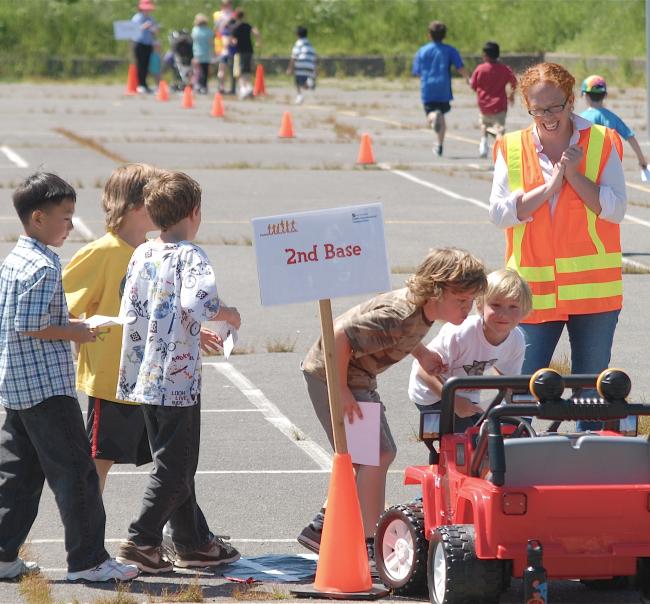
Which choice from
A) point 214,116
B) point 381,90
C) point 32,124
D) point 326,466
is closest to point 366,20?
point 381,90

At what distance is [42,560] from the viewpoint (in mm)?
6691

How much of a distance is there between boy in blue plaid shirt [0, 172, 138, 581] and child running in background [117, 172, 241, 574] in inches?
8.8

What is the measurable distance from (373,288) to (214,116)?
29.3 meters

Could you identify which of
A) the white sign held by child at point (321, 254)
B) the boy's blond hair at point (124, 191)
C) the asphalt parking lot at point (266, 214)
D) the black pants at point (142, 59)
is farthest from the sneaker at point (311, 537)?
the black pants at point (142, 59)

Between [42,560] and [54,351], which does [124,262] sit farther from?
[42,560]

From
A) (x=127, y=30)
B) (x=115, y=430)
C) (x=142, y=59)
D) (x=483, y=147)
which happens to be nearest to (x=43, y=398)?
(x=115, y=430)

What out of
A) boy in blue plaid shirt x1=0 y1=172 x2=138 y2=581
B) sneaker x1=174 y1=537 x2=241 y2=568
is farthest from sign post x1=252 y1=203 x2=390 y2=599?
boy in blue plaid shirt x1=0 y1=172 x2=138 y2=581

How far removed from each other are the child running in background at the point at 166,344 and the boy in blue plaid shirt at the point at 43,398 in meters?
0.22

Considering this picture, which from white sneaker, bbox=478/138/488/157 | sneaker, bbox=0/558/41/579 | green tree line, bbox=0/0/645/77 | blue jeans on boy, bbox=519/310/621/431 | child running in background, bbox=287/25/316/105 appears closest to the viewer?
sneaker, bbox=0/558/41/579

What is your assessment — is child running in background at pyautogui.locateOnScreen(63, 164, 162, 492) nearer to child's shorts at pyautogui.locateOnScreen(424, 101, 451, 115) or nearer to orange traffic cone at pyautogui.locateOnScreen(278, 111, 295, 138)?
child's shorts at pyautogui.locateOnScreen(424, 101, 451, 115)

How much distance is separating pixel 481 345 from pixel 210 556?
56.6 inches

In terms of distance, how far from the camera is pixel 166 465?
6.39m

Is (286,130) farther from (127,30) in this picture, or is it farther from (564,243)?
(564,243)

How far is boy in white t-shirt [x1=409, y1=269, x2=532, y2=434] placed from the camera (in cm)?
665
